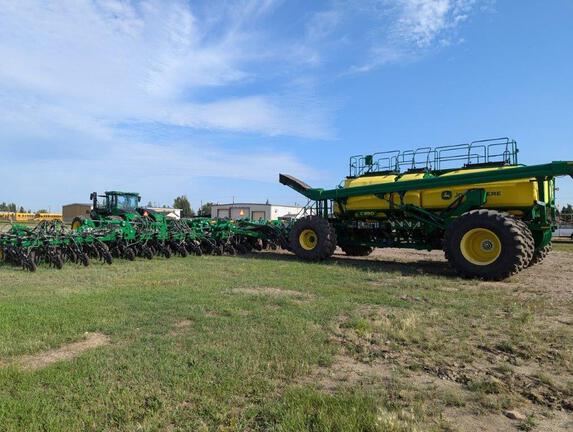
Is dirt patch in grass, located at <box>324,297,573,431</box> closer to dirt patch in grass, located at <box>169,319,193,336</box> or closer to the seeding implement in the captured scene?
dirt patch in grass, located at <box>169,319,193,336</box>

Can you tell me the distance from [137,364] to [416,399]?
246 cm

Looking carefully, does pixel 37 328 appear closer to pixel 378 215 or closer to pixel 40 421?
pixel 40 421

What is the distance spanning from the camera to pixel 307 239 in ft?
48.9

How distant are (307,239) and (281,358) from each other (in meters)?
10.4

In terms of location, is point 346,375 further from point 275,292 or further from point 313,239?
point 313,239

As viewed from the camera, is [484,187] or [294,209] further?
[294,209]

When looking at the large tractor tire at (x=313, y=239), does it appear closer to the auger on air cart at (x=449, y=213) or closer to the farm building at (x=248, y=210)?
the auger on air cart at (x=449, y=213)

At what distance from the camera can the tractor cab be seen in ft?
69.8

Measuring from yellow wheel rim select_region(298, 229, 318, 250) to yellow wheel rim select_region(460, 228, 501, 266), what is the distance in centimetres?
510

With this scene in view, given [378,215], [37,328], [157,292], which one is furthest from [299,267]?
[37,328]

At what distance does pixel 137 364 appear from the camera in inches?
172

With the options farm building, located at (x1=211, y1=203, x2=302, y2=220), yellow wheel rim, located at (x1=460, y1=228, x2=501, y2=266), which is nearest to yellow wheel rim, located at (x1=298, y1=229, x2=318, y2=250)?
yellow wheel rim, located at (x1=460, y1=228, x2=501, y2=266)

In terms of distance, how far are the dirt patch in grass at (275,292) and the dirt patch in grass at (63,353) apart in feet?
10.4

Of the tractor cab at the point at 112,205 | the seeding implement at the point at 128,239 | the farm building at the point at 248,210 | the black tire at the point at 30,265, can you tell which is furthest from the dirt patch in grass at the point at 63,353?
the farm building at the point at 248,210
